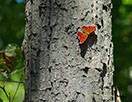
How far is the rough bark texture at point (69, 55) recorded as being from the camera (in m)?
0.99

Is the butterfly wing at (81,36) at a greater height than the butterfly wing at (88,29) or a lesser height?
lesser

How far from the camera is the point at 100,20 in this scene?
3.45ft

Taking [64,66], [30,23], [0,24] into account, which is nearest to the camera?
[64,66]

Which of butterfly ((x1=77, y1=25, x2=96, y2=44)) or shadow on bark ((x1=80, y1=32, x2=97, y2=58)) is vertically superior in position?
butterfly ((x1=77, y1=25, x2=96, y2=44))

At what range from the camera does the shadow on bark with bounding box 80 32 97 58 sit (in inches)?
39.6

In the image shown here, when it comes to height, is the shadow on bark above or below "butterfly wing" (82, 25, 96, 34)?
below

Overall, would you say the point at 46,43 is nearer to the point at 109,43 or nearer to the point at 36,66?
the point at 36,66

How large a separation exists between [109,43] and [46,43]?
32 centimetres

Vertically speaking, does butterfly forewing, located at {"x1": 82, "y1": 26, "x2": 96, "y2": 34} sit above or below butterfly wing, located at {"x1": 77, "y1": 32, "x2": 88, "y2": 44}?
above

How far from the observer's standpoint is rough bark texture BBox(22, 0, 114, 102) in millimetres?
994

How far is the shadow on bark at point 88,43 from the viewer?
1007 millimetres

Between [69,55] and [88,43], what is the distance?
0.37 feet

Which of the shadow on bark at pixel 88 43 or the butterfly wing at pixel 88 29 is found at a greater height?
the butterfly wing at pixel 88 29

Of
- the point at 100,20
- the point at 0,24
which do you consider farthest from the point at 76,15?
the point at 0,24
